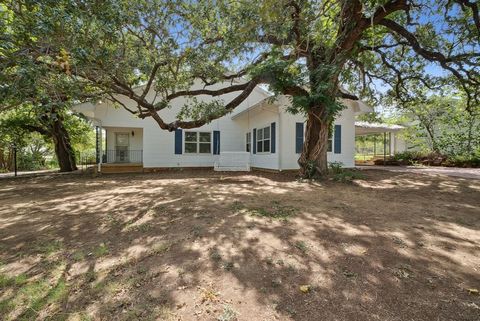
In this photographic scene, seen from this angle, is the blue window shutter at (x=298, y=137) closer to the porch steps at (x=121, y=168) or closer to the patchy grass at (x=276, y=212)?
the patchy grass at (x=276, y=212)

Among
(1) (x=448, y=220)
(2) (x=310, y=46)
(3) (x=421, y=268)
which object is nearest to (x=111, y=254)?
(3) (x=421, y=268)

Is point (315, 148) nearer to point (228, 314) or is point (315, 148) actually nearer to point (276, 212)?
point (276, 212)

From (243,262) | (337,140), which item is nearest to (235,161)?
(337,140)

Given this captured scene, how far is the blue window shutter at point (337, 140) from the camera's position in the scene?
12250 millimetres

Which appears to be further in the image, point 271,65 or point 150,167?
point 150,167

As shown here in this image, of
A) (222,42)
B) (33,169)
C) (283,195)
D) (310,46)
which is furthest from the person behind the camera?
(33,169)

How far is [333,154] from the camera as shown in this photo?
480 inches

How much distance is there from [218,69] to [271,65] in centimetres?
221

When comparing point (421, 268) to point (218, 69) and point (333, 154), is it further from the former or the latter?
point (333, 154)

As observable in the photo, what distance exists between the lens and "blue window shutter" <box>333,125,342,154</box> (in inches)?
482

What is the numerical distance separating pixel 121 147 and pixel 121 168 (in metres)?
3.14

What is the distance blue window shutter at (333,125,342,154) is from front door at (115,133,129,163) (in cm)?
1255

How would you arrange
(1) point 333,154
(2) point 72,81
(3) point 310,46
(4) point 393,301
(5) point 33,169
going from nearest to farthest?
(4) point 393,301 < (2) point 72,81 < (3) point 310,46 < (1) point 333,154 < (5) point 33,169

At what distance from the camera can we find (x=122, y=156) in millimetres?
16172
